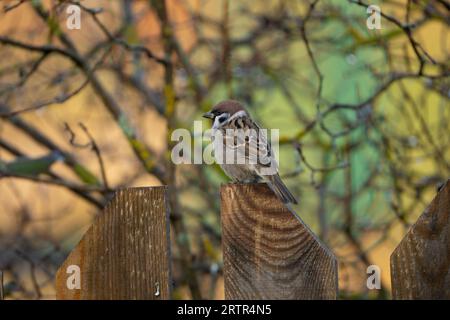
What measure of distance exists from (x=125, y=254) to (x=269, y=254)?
38cm

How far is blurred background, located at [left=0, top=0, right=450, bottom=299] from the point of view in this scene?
149 inches

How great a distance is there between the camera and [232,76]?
4516mm

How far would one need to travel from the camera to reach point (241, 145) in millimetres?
3414

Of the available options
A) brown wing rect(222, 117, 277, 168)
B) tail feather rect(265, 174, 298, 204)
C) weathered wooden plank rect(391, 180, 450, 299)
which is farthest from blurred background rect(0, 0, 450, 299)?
weathered wooden plank rect(391, 180, 450, 299)

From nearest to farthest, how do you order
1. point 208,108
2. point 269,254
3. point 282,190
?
1. point 269,254
2. point 282,190
3. point 208,108

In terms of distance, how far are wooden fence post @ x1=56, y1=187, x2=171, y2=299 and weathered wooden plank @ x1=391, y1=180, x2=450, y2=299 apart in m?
0.60

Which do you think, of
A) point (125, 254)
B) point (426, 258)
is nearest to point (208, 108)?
point (125, 254)

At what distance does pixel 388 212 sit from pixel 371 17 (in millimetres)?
1307

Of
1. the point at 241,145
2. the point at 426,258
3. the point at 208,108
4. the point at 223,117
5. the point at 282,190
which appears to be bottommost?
the point at 426,258

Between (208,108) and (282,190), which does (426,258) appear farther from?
(208,108)

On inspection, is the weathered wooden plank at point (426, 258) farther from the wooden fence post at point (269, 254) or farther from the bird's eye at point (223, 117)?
the bird's eye at point (223, 117)

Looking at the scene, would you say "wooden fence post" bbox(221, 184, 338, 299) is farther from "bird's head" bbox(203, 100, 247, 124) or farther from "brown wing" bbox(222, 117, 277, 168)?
"bird's head" bbox(203, 100, 247, 124)

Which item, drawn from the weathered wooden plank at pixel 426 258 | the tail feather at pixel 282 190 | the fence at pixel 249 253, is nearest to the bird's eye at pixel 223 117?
the tail feather at pixel 282 190
